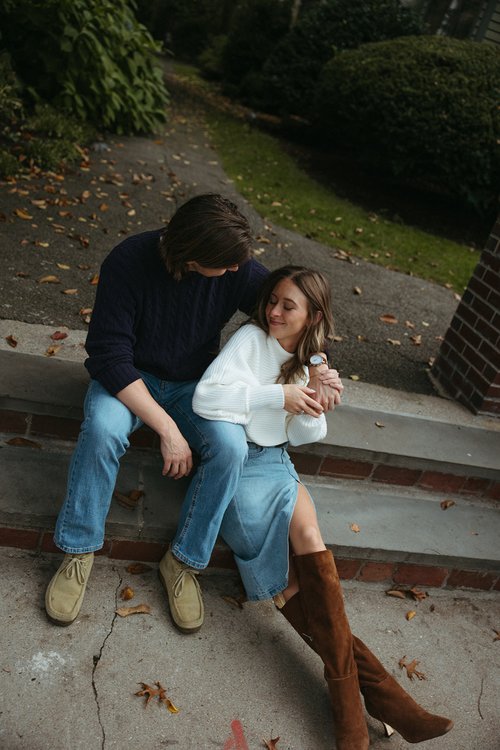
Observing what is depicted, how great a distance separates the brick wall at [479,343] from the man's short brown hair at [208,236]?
5.83ft

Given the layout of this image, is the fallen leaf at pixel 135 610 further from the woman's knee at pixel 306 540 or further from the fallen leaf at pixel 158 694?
the woman's knee at pixel 306 540

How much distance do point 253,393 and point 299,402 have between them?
6.7 inches

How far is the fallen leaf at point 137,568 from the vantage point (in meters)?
2.59

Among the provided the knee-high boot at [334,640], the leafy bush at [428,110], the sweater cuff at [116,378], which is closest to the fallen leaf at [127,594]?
the knee-high boot at [334,640]

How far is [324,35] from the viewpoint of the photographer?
33.6 feet

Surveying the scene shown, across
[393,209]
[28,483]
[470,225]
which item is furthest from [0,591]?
[470,225]

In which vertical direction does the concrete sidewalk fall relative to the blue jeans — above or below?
below

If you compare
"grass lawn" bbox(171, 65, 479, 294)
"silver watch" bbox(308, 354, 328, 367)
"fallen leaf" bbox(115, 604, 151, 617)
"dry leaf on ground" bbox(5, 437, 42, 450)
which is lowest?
"fallen leaf" bbox(115, 604, 151, 617)

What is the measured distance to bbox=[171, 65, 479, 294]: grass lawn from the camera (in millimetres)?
6066

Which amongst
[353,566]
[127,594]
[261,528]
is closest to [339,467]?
[353,566]

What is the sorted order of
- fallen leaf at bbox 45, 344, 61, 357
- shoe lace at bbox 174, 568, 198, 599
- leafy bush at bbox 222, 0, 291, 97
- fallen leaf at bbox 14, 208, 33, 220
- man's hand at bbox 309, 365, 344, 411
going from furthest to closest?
leafy bush at bbox 222, 0, 291, 97 < fallen leaf at bbox 14, 208, 33, 220 < fallen leaf at bbox 45, 344, 61, 357 < man's hand at bbox 309, 365, 344, 411 < shoe lace at bbox 174, 568, 198, 599

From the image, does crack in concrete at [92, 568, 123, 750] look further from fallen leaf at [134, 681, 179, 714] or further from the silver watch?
the silver watch

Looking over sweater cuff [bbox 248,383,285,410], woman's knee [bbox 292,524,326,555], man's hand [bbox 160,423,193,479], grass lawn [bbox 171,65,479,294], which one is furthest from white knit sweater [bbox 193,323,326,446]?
grass lawn [bbox 171,65,479,294]

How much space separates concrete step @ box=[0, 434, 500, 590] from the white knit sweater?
47 cm
